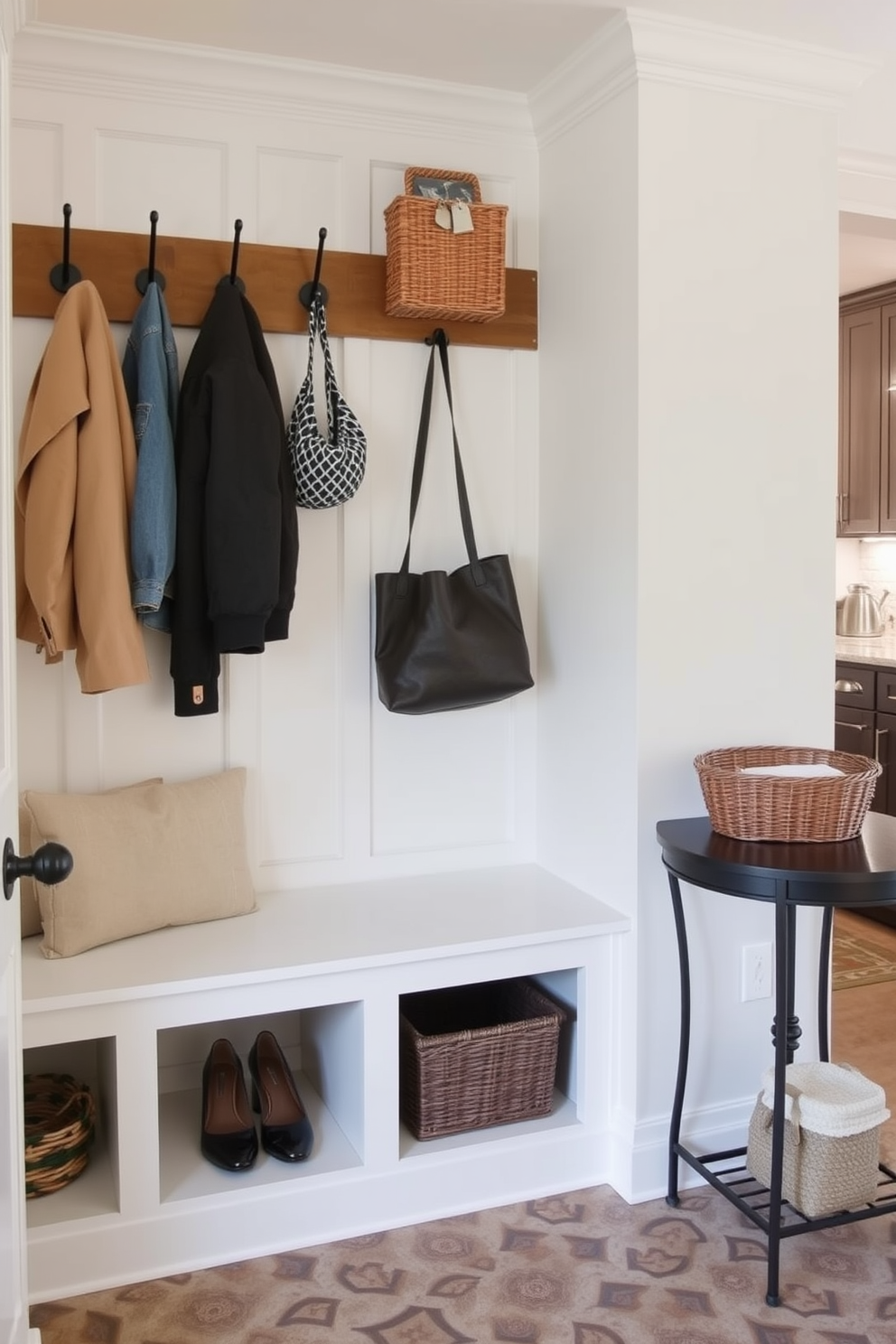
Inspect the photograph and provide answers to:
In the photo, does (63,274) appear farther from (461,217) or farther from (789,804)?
(789,804)

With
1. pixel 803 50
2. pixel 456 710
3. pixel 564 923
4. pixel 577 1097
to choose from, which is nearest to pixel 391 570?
pixel 456 710

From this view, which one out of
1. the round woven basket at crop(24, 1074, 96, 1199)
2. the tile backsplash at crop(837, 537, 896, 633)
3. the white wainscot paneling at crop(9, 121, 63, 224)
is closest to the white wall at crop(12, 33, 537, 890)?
the white wainscot paneling at crop(9, 121, 63, 224)

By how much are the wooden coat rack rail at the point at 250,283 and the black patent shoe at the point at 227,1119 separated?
1.56 m

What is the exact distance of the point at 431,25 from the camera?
2338 mm

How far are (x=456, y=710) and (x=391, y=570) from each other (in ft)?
1.19

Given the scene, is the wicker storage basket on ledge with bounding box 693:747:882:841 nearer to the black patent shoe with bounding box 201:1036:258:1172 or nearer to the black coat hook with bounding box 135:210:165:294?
the black patent shoe with bounding box 201:1036:258:1172

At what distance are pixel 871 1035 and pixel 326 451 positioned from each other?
7.08ft

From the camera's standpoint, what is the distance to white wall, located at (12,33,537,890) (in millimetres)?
2426

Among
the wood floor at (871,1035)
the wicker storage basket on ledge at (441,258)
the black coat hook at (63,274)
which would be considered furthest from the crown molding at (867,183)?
the wood floor at (871,1035)

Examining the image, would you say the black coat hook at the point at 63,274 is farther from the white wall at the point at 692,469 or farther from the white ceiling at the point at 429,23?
the white wall at the point at 692,469

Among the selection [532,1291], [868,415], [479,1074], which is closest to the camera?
[532,1291]

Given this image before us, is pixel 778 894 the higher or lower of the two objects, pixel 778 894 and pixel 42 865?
the lower

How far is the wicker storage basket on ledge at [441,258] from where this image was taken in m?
2.52

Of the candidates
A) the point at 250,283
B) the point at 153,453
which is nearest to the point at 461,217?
the point at 250,283
